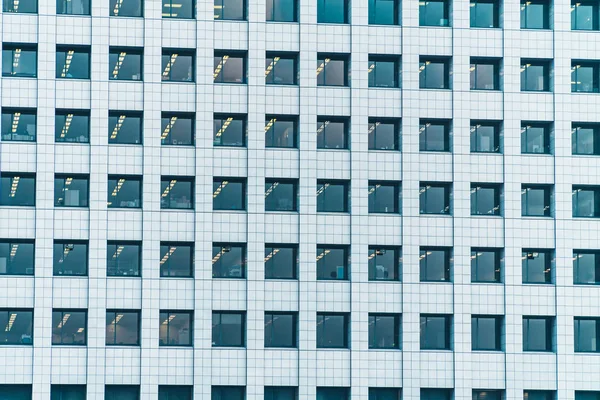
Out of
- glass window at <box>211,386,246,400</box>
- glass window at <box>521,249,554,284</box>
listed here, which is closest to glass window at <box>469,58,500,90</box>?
glass window at <box>521,249,554,284</box>

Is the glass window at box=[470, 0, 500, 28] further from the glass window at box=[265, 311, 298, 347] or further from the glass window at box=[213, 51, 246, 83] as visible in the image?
the glass window at box=[265, 311, 298, 347]

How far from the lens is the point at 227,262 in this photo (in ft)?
184

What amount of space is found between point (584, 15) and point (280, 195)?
71.9ft

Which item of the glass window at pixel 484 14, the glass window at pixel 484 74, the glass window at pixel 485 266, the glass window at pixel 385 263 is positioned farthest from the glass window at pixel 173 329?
the glass window at pixel 484 14

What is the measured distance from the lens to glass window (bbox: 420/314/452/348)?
185ft

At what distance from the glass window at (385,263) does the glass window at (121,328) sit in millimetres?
13826

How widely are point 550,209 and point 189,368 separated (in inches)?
918

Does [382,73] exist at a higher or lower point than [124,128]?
higher

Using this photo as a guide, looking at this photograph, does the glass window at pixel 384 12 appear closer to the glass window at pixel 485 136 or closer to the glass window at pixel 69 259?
the glass window at pixel 485 136

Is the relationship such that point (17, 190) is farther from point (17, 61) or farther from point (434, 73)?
point (434, 73)

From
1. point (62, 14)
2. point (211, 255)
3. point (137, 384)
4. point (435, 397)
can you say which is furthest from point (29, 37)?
point (435, 397)

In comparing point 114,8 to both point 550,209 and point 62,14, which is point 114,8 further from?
point 550,209

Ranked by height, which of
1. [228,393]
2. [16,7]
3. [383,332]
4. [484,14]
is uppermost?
[484,14]

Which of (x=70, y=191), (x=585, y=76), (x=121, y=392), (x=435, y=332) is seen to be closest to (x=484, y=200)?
(x=435, y=332)
